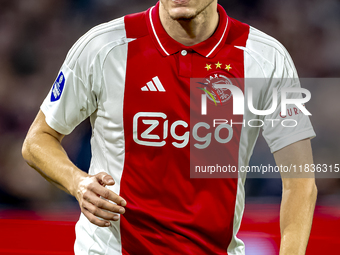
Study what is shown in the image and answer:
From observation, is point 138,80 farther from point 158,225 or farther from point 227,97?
point 158,225

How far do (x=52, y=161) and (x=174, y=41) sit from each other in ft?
1.36

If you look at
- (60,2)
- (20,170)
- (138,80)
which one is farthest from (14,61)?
(138,80)

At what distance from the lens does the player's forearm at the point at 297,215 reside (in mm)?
1084

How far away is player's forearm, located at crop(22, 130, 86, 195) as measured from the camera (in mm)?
1026

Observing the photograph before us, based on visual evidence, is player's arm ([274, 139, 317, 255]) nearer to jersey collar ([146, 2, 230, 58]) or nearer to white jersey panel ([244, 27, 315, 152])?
white jersey panel ([244, 27, 315, 152])

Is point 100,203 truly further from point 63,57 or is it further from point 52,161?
point 63,57

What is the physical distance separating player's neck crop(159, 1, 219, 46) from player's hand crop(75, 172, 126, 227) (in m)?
0.42

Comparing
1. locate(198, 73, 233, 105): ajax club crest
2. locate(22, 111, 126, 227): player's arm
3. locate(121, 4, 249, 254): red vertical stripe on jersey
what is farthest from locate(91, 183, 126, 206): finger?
locate(198, 73, 233, 105): ajax club crest

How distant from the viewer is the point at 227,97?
1.17m

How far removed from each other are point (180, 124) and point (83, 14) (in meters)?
1.78

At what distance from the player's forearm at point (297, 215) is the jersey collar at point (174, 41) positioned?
387mm

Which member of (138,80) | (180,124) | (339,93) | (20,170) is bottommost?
(20,170)

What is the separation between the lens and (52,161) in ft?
3.56

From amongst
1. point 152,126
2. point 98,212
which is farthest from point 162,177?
point 98,212
